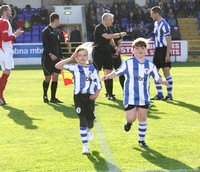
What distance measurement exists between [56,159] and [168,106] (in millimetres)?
4270

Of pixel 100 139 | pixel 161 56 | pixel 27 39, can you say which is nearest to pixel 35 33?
pixel 27 39

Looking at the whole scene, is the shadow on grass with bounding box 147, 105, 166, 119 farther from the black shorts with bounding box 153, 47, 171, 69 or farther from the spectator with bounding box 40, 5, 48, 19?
the spectator with bounding box 40, 5, 48, 19

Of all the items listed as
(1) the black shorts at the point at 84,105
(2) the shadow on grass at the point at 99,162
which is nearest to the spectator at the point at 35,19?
(1) the black shorts at the point at 84,105

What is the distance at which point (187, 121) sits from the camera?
Result: 6.77m

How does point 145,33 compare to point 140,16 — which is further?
point 140,16

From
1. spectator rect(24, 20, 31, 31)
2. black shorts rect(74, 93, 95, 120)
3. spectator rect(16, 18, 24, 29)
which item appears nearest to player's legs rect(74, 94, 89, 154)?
black shorts rect(74, 93, 95, 120)

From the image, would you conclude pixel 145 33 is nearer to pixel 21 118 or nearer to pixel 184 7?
pixel 184 7

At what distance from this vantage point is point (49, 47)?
902cm

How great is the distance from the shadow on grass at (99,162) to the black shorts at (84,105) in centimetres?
52

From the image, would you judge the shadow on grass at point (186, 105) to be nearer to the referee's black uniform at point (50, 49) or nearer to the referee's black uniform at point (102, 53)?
the referee's black uniform at point (102, 53)

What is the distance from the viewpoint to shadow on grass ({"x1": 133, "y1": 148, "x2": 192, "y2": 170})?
14.0 ft

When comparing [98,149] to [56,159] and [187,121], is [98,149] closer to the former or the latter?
[56,159]

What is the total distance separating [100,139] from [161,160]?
4.29ft

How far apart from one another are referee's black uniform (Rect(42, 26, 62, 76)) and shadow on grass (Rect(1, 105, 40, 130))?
1.33 meters
